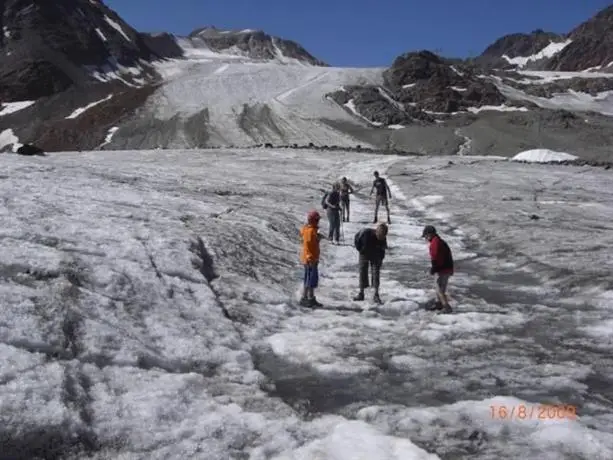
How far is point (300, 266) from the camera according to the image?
1505 cm

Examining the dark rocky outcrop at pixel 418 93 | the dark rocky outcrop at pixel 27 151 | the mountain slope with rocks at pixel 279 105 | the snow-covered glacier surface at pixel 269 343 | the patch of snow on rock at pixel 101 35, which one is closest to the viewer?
the snow-covered glacier surface at pixel 269 343

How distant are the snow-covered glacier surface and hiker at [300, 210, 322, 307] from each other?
32 cm

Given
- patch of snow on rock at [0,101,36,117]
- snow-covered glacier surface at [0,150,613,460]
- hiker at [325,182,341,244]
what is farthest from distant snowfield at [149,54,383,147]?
snow-covered glacier surface at [0,150,613,460]

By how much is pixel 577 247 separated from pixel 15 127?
71.6 meters

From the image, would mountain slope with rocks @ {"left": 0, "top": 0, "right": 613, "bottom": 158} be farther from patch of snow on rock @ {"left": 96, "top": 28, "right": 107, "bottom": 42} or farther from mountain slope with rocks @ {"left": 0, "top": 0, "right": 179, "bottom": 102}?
patch of snow on rock @ {"left": 96, "top": 28, "right": 107, "bottom": 42}

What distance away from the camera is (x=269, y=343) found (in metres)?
9.60

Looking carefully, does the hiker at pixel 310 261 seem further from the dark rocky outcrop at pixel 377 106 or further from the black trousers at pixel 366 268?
the dark rocky outcrop at pixel 377 106

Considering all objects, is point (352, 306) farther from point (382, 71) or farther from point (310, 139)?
point (382, 71)

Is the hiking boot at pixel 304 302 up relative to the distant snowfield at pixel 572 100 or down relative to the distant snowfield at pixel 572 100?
down
